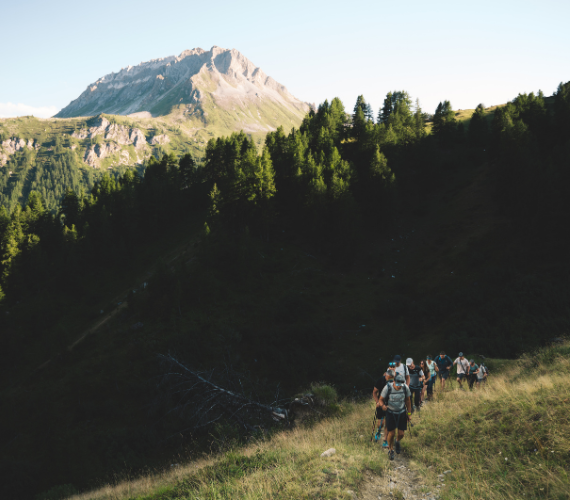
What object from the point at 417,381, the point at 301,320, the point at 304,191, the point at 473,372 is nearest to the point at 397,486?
the point at 417,381

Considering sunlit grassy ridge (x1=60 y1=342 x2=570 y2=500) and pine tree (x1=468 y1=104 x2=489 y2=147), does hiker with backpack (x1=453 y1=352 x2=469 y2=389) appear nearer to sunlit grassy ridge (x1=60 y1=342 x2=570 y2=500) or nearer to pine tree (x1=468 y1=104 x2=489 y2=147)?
sunlit grassy ridge (x1=60 y1=342 x2=570 y2=500)

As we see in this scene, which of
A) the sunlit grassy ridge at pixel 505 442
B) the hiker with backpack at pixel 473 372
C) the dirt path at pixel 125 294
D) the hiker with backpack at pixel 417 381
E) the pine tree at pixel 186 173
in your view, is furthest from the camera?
the pine tree at pixel 186 173

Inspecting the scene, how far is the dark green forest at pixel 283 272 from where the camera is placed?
79.1 ft

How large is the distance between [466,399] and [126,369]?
27.7 metres

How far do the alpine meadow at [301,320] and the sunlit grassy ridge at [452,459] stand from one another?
0.06 m

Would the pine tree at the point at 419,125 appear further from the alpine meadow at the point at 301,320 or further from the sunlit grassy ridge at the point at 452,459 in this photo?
the sunlit grassy ridge at the point at 452,459

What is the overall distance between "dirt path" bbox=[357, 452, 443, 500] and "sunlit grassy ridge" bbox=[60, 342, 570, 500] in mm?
171

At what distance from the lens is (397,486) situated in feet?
23.0

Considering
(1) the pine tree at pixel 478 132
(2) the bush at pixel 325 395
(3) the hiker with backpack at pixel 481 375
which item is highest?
(1) the pine tree at pixel 478 132

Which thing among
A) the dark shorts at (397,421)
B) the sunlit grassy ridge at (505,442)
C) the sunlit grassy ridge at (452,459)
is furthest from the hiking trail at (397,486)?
the dark shorts at (397,421)

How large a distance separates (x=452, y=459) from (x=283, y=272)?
1383 inches

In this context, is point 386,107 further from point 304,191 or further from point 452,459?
point 452,459

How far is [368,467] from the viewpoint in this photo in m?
7.73

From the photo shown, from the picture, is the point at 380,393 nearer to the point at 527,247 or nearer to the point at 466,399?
the point at 466,399
